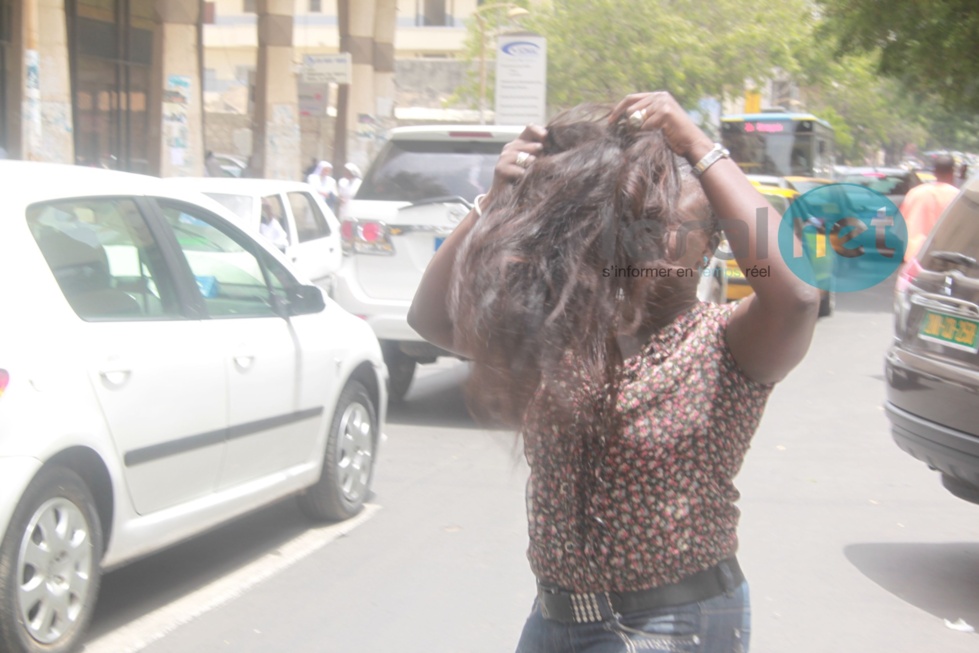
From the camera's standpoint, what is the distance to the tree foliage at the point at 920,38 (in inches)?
678

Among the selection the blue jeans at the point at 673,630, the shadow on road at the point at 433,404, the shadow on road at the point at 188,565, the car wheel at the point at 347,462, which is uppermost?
the blue jeans at the point at 673,630

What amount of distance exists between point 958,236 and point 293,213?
8.20 metres

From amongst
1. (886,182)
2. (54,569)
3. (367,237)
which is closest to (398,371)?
(367,237)

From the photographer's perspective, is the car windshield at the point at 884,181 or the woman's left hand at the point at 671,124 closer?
the woman's left hand at the point at 671,124

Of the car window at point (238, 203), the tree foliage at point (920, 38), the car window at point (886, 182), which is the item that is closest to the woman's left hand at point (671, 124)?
the car window at point (238, 203)

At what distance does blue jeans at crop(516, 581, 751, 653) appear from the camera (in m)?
2.12

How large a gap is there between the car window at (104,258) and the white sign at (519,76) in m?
16.2

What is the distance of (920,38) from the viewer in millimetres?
18047

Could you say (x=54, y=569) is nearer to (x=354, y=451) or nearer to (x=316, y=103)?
(x=354, y=451)

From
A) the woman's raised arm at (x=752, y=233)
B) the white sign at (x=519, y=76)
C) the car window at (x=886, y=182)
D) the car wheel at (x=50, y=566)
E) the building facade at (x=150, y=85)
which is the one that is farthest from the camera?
the white sign at (x=519, y=76)

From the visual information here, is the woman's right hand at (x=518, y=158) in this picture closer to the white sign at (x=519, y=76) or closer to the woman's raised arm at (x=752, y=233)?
the woman's raised arm at (x=752, y=233)

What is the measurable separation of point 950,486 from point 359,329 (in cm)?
314

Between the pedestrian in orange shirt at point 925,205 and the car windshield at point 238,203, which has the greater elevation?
the pedestrian in orange shirt at point 925,205

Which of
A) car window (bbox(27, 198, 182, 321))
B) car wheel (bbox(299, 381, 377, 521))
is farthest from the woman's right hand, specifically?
car wheel (bbox(299, 381, 377, 521))
